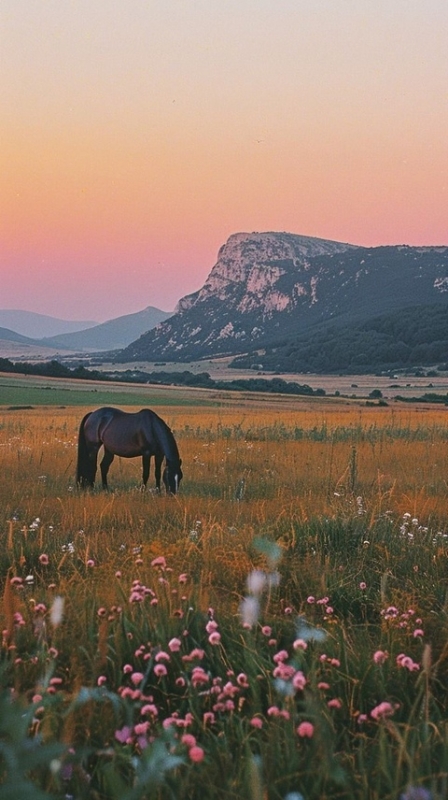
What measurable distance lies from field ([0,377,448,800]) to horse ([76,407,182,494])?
0.88 m

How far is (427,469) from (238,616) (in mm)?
11178

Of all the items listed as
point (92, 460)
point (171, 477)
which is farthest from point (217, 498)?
point (92, 460)

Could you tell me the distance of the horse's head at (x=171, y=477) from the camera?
485 inches

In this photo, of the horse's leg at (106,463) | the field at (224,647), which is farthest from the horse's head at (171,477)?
the horse's leg at (106,463)

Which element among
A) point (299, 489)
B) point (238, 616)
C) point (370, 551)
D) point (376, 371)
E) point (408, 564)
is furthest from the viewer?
point (376, 371)

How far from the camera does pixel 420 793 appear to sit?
6.68 ft

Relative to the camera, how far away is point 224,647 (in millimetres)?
4512

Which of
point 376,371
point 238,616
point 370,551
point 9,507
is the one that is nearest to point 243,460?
point 9,507

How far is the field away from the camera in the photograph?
2.83m

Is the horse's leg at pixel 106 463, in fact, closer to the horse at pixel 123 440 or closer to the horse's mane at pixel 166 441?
the horse at pixel 123 440

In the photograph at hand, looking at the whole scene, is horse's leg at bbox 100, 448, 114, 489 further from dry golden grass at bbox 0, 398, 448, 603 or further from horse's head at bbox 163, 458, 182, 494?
horse's head at bbox 163, 458, 182, 494

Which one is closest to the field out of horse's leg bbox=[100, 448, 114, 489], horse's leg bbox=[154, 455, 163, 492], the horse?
horse's leg bbox=[154, 455, 163, 492]

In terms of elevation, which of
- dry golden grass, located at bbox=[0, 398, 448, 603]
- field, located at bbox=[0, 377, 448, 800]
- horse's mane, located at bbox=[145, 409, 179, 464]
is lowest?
dry golden grass, located at bbox=[0, 398, 448, 603]

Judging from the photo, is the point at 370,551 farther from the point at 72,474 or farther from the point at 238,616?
the point at 72,474
